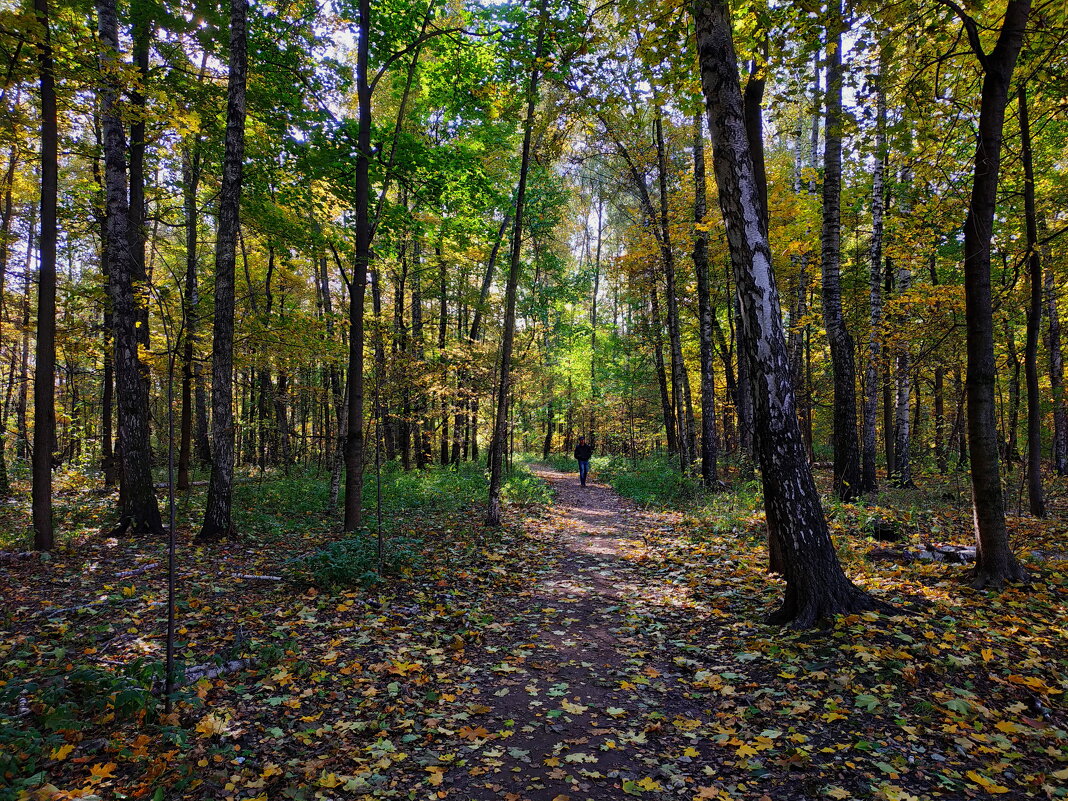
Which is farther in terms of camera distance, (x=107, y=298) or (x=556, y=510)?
(x=556, y=510)

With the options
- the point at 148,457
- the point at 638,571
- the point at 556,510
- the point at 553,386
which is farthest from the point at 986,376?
the point at 553,386

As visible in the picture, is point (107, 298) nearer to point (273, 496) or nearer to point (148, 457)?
point (148, 457)

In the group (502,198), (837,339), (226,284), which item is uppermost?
(502,198)

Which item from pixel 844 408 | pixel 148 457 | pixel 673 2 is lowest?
pixel 148 457

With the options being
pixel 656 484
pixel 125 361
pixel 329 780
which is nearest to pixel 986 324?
pixel 329 780

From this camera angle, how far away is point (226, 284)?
8.13 metres

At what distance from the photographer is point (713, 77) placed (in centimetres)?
489

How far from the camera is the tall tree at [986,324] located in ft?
16.6

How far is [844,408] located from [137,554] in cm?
1216

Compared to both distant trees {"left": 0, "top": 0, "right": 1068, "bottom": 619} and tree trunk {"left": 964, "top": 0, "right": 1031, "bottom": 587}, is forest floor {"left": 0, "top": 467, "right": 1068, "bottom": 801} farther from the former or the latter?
distant trees {"left": 0, "top": 0, "right": 1068, "bottom": 619}

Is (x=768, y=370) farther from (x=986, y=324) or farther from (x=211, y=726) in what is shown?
(x=211, y=726)

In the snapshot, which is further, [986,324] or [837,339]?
[837,339]

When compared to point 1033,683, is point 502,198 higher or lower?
higher

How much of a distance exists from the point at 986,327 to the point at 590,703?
557 centimetres
